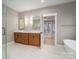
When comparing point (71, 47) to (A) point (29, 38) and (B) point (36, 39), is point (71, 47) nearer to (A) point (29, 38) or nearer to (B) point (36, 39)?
(B) point (36, 39)

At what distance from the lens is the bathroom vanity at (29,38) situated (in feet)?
10.8

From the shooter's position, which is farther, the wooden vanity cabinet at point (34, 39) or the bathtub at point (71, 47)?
the wooden vanity cabinet at point (34, 39)

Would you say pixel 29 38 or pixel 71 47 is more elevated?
pixel 71 47

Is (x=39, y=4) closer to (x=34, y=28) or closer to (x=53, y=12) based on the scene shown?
(x=53, y=12)

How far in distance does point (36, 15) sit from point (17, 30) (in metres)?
1.01

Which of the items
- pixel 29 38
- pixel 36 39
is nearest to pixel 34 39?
pixel 36 39

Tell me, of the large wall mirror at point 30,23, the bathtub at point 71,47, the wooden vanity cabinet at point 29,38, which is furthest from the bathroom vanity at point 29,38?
the bathtub at point 71,47

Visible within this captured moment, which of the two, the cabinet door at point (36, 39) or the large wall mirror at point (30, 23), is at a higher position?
the large wall mirror at point (30, 23)

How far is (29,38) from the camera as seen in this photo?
3.49 meters

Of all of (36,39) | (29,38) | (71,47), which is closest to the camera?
(71,47)

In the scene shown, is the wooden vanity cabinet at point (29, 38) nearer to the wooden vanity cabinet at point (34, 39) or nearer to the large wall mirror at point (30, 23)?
the wooden vanity cabinet at point (34, 39)

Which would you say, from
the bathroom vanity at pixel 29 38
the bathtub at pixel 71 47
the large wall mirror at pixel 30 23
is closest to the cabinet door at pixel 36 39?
the bathroom vanity at pixel 29 38

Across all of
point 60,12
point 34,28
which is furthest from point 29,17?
point 60,12

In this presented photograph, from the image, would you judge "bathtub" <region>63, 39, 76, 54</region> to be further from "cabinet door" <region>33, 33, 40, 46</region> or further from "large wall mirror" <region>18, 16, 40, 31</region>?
"large wall mirror" <region>18, 16, 40, 31</region>
